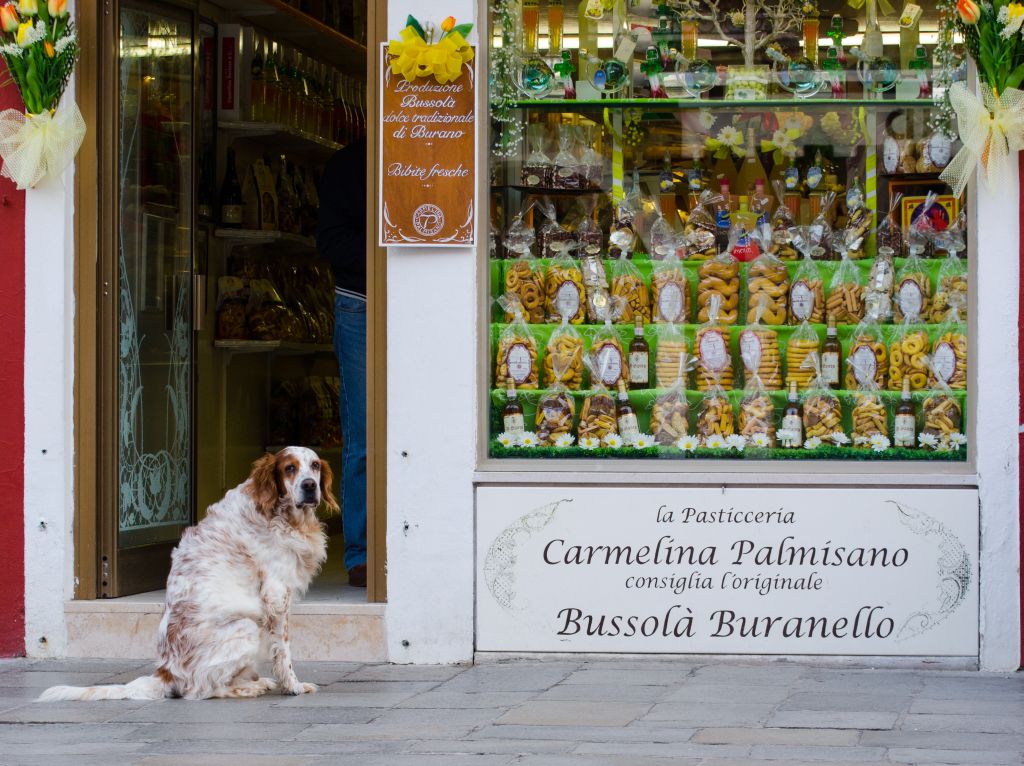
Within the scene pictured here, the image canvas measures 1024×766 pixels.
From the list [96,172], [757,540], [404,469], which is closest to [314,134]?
[96,172]

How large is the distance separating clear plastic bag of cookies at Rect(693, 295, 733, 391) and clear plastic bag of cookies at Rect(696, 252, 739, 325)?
0.04m

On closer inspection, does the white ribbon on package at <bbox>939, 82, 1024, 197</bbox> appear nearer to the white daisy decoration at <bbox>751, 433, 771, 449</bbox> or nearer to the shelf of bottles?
the shelf of bottles

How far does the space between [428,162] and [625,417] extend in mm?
1475

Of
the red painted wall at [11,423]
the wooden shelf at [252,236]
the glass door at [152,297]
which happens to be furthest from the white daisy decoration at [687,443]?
the wooden shelf at [252,236]

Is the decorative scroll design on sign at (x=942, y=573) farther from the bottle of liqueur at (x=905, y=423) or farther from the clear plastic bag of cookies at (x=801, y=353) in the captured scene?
the clear plastic bag of cookies at (x=801, y=353)

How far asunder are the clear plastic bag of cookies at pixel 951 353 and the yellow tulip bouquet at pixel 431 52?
2430 millimetres

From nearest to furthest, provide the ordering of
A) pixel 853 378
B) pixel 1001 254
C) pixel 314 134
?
pixel 1001 254 → pixel 853 378 → pixel 314 134

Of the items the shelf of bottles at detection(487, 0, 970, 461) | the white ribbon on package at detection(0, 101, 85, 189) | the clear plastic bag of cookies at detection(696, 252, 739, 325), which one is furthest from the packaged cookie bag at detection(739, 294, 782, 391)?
the white ribbon on package at detection(0, 101, 85, 189)

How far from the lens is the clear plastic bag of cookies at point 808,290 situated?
7.28 meters

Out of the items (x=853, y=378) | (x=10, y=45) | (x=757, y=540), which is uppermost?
(x=10, y=45)

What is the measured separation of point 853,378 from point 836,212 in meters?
0.78

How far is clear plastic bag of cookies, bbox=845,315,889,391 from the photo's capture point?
7.21 m

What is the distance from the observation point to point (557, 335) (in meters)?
7.37

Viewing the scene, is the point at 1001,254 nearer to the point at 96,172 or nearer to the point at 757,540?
the point at 757,540
